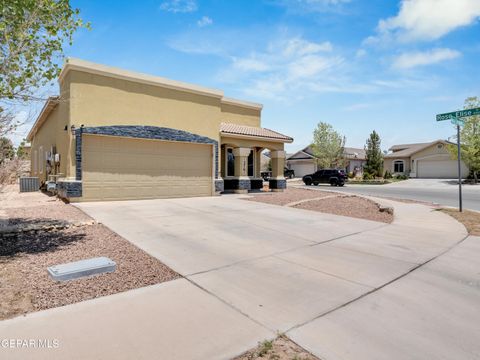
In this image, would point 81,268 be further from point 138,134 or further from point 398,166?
point 398,166

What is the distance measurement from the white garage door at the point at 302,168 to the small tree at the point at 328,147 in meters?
5.85

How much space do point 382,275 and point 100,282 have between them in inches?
172

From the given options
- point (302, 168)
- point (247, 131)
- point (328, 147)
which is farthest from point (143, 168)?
point (302, 168)

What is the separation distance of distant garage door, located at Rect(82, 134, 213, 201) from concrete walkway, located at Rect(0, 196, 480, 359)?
268 inches

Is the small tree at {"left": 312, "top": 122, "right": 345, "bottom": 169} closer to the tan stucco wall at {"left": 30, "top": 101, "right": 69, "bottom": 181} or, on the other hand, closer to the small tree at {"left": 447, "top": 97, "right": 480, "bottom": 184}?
the small tree at {"left": 447, "top": 97, "right": 480, "bottom": 184}

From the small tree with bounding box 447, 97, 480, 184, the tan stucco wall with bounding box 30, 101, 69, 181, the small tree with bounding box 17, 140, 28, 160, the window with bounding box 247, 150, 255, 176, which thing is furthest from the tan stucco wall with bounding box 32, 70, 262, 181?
the small tree with bounding box 447, 97, 480, 184

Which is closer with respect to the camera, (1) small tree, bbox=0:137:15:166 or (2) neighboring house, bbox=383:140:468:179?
(1) small tree, bbox=0:137:15:166

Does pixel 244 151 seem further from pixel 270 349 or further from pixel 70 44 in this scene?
pixel 270 349

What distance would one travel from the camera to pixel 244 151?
61.3ft

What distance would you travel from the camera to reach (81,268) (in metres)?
4.77

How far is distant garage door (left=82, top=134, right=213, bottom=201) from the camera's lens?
43.7ft

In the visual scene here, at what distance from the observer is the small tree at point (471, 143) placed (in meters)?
33.4

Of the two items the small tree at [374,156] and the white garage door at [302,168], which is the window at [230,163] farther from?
the white garage door at [302,168]

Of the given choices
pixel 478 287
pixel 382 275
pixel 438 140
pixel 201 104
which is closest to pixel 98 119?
pixel 201 104
